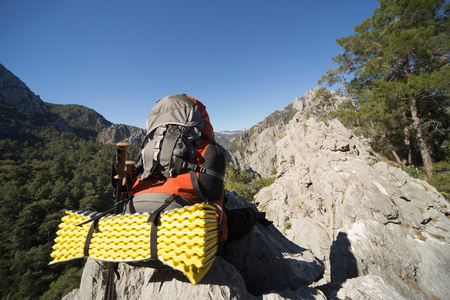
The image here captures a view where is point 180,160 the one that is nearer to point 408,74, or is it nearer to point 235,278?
point 235,278

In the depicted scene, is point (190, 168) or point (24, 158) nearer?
point (190, 168)

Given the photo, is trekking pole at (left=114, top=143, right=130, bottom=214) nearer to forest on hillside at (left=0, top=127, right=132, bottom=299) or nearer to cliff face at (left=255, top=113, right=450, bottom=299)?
cliff face at (left=255, top=113, right=450, bottom=299)

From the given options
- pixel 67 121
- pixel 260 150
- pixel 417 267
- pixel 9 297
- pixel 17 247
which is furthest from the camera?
pixel 67 121

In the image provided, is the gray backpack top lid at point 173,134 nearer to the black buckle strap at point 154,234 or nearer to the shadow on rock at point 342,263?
the black buckle strap at point 154,234

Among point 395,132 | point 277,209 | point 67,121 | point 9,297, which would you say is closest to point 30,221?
point 9,297

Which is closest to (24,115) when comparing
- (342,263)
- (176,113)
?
(176,113)

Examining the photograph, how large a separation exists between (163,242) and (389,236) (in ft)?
29.6

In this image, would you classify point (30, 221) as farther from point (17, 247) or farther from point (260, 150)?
point (260, 150)

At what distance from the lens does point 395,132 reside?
49.7 feet

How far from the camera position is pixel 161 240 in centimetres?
207

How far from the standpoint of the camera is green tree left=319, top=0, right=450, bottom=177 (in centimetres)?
1171

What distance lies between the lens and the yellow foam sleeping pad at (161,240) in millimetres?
1935

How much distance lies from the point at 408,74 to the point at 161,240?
64.1ft

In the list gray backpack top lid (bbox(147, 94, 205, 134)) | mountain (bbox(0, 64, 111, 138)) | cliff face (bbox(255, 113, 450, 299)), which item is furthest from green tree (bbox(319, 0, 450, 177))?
mountain (bbox(0, 64, 111, 138))
